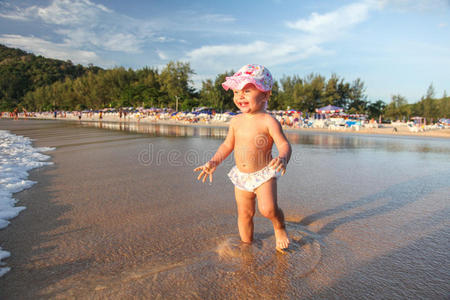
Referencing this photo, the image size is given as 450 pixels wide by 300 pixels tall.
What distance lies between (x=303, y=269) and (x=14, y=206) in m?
3.15

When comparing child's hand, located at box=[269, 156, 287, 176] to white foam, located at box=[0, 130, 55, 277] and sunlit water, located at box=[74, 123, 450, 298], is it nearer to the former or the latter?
sunlit water, located at box=[74, 123, 450, 298]

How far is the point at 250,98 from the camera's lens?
7.61 feet

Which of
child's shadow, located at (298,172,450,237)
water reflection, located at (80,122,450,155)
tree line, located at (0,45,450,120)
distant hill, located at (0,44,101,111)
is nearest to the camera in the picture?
child's shadow, located at (298,172,450,237)

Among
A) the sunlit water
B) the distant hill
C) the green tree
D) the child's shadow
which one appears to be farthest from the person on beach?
the distant hill

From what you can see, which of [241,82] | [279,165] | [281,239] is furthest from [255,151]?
[281,239]

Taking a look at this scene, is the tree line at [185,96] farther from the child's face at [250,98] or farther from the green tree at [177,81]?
the child's face at [250,98]

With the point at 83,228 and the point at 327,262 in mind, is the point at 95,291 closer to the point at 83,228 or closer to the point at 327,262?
the point at 83,228

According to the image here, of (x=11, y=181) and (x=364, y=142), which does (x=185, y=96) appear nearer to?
(x=364, y=142)

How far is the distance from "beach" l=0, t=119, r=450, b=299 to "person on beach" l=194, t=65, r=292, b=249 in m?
0.29

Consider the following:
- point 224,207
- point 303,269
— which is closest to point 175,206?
point 224,207

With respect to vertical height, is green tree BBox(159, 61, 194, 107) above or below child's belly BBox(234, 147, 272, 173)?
above

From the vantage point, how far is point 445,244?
7.83 ft

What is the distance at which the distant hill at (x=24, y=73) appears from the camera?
114 m

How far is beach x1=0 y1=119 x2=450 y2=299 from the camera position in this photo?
5.69 ft
